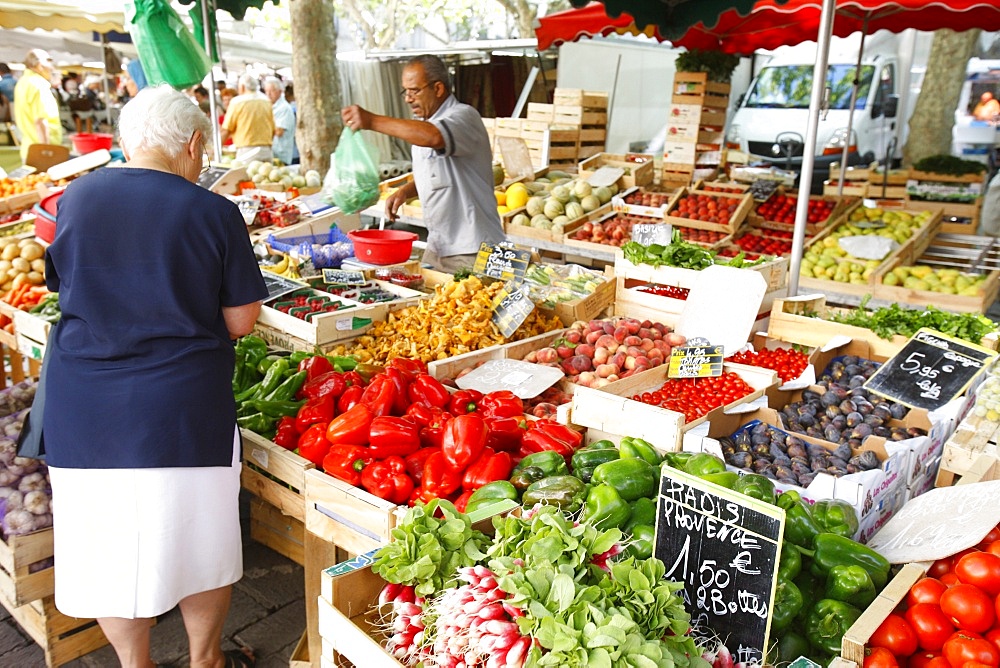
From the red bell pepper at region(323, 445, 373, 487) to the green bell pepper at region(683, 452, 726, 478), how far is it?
1084 millimetres

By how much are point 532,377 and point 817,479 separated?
4.45 ft

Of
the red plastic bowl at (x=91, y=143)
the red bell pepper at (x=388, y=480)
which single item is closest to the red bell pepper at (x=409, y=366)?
the red bell pepper at (x=388, y=480)

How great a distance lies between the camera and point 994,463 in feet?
8.25

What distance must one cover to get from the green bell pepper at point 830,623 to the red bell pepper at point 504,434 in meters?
1.21

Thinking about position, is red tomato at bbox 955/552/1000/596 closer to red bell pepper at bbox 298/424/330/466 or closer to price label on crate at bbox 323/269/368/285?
red bell pepper at bbox 298/424/330/466

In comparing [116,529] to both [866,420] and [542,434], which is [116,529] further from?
[866,420]

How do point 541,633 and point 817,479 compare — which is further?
point 817,479

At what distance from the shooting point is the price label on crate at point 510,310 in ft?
12.7

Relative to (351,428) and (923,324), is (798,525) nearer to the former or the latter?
(351,428)

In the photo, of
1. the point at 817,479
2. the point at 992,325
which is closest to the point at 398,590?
the point at 817,479

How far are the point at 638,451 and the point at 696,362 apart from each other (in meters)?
1.04

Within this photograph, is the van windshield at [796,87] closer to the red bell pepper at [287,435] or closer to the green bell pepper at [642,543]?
the red bell pepper at [287,435]

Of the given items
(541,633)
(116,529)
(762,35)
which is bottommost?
(116,529)

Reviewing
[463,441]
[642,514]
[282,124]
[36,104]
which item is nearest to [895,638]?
[642,514]
